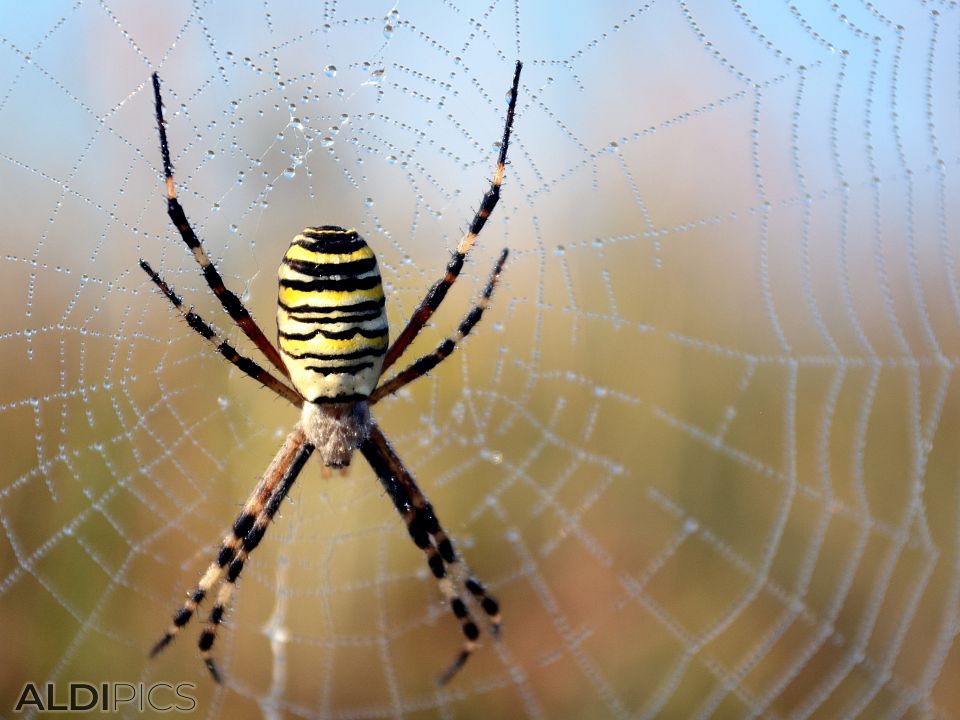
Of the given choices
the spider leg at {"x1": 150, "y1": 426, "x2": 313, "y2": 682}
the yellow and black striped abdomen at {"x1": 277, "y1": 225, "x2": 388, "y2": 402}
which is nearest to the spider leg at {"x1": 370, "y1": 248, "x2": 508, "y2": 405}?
the yellow and black striped abdomen at {"x1": 277, "y1": 225, "x2": 388, "y2": 402}

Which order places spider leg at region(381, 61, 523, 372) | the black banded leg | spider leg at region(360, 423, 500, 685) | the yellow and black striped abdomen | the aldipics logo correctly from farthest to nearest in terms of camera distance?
1. the aldipics logo
2. spider leg at region(360, 423, 500, 685)
3. the black banded leg
4. spider leg at region(381, 61, 523, 372)
5. the yellow and black striped abdomen

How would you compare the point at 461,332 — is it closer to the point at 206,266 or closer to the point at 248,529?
the point at 206,266

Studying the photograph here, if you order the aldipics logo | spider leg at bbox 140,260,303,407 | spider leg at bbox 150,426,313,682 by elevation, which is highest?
spider leg at bbox 140,260,303,407

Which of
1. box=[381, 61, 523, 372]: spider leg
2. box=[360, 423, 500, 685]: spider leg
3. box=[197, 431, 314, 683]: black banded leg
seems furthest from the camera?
box=[360, 423, 500, 685]: spider leg

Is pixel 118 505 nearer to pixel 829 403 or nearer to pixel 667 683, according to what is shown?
pixel 667 683

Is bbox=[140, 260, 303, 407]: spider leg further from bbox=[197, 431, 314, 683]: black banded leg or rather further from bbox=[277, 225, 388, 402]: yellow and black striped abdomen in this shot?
bbox=[197, 431, 314, 683]: black banded leg

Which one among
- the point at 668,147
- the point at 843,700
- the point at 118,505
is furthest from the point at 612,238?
the point at 118,505

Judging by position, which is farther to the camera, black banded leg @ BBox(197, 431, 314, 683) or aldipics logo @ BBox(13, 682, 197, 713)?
aldipics logo @ BBox(13, 682, 197, 713)
